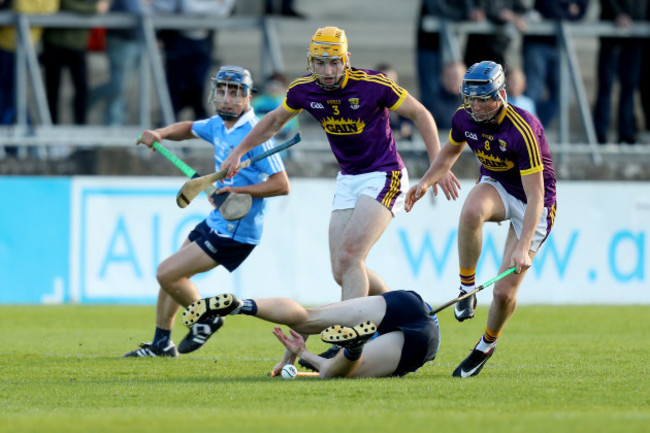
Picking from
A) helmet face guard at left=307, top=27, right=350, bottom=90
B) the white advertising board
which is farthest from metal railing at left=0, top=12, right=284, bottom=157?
helmet face guard at left=307, top=27, right=350, bottom=90

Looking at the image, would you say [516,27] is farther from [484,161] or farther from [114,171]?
[484,161]

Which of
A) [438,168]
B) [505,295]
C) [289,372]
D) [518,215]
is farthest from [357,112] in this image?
[289,372]

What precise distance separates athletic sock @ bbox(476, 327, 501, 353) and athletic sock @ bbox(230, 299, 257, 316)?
1744 millimetres

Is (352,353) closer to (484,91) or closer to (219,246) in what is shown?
(484,91)

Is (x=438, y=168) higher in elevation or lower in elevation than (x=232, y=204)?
higher

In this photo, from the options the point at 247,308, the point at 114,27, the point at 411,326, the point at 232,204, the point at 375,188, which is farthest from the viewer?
the point at 114,27

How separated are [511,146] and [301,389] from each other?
211 centimetres

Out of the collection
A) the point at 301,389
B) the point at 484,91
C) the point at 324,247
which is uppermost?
the point at 484,91

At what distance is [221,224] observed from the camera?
9.53 metres

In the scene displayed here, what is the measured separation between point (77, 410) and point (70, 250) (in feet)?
26.5

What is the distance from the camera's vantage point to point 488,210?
836 centimetres

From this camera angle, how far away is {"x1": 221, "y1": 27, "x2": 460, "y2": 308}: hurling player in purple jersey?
8.56m

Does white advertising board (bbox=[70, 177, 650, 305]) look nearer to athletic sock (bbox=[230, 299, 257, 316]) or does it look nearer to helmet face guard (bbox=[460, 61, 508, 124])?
helmet face guard (bbox=[460, 61, 508, 124])

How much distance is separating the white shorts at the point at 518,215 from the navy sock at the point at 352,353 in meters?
1.48
